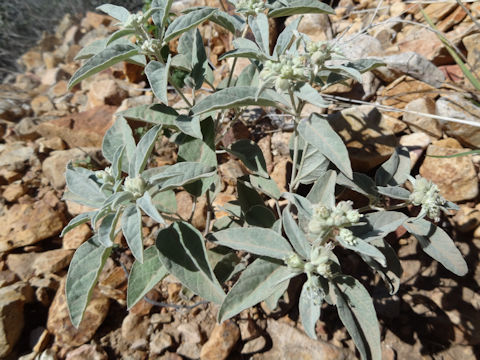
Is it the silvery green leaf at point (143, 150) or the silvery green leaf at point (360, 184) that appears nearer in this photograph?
the silvery green leaf at point (143, 150)

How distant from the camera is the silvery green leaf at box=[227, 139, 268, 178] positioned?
5.97 feet

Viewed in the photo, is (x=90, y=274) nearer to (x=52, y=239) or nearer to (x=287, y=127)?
(x=52, y=239)

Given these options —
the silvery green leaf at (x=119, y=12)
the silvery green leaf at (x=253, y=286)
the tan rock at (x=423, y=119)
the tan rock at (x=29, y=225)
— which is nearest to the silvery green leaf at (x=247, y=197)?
the silvery green leaf at (x=253, y=286)

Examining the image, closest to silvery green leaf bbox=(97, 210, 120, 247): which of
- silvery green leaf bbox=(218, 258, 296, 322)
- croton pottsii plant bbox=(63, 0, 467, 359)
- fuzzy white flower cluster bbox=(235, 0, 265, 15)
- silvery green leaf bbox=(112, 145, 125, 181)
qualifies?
croton pottsii plant bbox=(63, 0, 467, 359)

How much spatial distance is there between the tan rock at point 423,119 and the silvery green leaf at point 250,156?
1354 mm

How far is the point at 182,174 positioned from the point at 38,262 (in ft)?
5.37

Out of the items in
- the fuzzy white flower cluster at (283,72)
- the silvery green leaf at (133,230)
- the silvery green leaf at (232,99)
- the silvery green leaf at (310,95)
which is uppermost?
the fuzzy white flower cluster at (283,72)

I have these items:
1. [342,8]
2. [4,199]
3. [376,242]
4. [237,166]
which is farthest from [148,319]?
[342,8]

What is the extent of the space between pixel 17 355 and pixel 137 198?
1.45 m

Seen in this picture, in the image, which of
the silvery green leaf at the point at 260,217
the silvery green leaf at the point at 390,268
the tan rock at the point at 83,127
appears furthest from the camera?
the tan rock at the point at 83,127

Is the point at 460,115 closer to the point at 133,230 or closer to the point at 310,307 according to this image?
the point at 310,307

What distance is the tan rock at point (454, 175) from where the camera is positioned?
2.21 metres

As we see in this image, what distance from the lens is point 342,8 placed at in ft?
11.6

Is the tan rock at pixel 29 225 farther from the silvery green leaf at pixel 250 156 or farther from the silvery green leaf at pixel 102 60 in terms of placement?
the silvery green leaf at pixel 250 156
